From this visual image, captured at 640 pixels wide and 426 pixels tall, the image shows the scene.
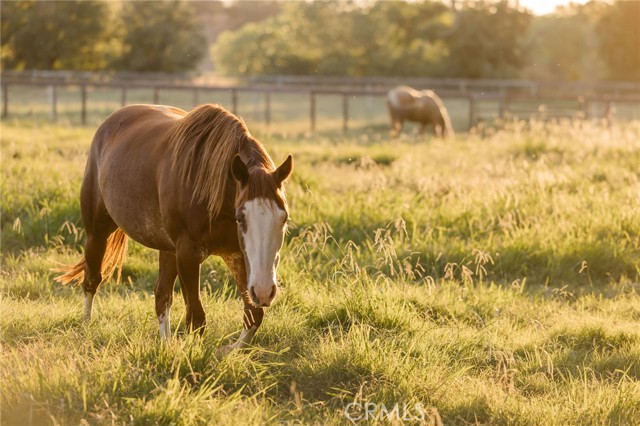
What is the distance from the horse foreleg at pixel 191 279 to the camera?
15.3 feet

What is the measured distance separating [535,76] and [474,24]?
839 cm

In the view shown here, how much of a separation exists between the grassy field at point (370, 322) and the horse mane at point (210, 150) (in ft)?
2.69

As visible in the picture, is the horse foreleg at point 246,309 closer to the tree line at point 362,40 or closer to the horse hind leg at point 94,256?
the horse hind leg at point 94,256

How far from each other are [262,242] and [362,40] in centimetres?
4966

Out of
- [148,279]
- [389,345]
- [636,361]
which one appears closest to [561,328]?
[636,361]

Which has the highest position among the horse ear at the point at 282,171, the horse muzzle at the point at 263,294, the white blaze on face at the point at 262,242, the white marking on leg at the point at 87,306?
the horse ear at the point at 282,171

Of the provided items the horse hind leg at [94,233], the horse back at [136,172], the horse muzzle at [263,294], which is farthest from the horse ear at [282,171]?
the horse hind leg at [94,233]

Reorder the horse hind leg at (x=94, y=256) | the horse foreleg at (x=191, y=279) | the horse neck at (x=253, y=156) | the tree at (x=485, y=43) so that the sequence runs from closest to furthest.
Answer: the horse neck at (x=253, y=156) → the horse foreleg at (x=191, y=279) → the horse hind leg at (x=94, y=256) → the tree at (x=485, y=43)

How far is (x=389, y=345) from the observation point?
16.2ft

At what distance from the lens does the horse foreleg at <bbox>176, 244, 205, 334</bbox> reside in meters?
4.68

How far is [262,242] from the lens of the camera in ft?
13.2

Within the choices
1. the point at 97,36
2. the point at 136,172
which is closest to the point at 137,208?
the point at 136,172

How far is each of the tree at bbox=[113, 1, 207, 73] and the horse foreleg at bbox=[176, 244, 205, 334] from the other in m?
45.0

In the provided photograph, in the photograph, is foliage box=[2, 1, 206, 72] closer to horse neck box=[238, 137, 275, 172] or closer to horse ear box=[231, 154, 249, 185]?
horse neck box=[238, 137, 275, 172]
